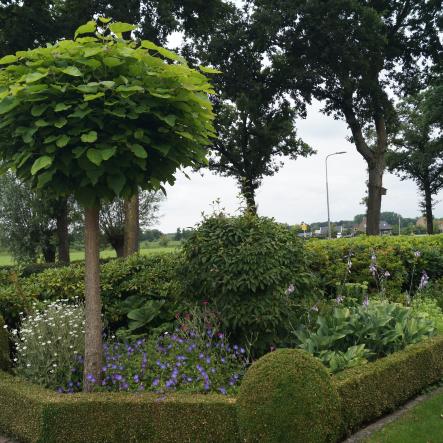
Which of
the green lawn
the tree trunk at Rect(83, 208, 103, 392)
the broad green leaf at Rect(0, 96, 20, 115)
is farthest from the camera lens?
the tree trunk at Rect(83, 208, 103, 392)

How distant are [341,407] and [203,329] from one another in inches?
79.8

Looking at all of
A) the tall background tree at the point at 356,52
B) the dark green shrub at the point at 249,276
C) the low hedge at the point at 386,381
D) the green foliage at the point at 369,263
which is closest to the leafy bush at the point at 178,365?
the dark green shrub at the point at 249,276

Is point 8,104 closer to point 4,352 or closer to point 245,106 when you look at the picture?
point 4,352

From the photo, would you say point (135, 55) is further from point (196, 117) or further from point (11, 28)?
point (11, 28)

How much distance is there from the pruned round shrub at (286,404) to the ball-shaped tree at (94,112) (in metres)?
2.05

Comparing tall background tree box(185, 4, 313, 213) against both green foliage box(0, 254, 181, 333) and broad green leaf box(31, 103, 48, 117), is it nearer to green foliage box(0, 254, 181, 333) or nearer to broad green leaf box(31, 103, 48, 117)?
green foliage box(0, 254, 181, 333)

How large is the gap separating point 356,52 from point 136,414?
62.1ft

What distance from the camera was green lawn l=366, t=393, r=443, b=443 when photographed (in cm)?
431

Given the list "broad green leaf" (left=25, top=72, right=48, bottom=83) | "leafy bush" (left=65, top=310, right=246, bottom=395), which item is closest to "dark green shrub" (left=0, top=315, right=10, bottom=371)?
"leafy bush" (left=65, top=310, right=246, bottom=395)

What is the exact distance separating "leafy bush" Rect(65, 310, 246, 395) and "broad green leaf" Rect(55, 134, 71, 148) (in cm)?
231

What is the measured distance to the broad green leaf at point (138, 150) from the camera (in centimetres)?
414

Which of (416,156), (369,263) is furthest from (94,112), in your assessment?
(416,156)

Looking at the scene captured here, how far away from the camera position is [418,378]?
18.0ft

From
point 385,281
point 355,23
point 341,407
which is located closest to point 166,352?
point 341,407
